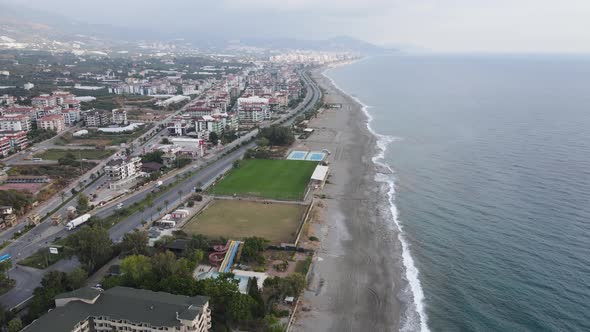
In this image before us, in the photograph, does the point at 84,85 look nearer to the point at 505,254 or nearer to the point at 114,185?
the point at 114,185

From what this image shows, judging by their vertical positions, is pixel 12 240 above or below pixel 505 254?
below

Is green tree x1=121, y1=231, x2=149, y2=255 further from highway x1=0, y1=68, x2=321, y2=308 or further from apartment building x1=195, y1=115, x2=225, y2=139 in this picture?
apartment building x1=195, y1=115, x2=225, y2=139

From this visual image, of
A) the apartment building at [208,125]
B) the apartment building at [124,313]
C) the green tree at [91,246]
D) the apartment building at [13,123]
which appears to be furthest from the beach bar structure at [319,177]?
the apartment building at [13,123]

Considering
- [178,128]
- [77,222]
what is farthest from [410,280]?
[178,128]

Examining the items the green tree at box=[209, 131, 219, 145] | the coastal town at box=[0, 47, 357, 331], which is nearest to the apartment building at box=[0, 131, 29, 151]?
the coastal town at box=[0, 47, 357, 331]

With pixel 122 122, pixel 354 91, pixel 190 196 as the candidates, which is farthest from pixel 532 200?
pixel 354 91
